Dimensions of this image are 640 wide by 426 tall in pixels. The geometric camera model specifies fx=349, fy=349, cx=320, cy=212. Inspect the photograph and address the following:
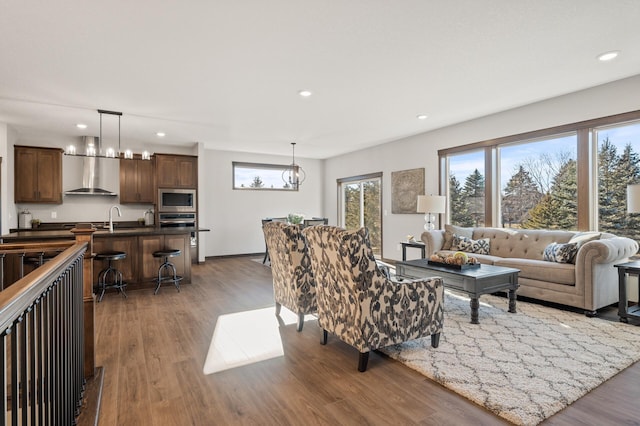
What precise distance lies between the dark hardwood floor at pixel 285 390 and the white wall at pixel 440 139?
3246 millimetres

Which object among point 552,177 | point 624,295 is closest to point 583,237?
point 624,295

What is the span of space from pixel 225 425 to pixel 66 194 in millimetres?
6683

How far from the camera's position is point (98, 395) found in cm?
222

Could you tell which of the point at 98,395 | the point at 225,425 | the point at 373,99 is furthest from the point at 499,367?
the point at 373,99

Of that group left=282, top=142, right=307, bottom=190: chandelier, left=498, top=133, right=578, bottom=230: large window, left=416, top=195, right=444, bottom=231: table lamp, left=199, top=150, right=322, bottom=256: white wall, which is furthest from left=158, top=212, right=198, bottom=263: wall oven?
left=498, top=133, right=578, bottom=230: large window

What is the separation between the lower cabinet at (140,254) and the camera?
505 cm

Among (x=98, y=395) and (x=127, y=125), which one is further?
(x=127, y=125)

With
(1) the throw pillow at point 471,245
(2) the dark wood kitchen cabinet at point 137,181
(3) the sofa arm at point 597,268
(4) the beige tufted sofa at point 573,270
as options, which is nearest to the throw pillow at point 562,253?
(4) the beige tufted sofa at point 573,270

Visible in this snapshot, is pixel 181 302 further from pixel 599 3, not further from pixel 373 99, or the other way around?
pixel 599 3

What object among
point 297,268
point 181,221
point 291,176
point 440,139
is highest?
point 440,139

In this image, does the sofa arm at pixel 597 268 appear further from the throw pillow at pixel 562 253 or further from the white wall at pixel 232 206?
the white wall at pixel 232 206

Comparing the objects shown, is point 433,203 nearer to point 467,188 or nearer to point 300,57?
point 467,188

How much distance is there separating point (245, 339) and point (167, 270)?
2.85 m

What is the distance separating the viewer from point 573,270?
12.5 ft
